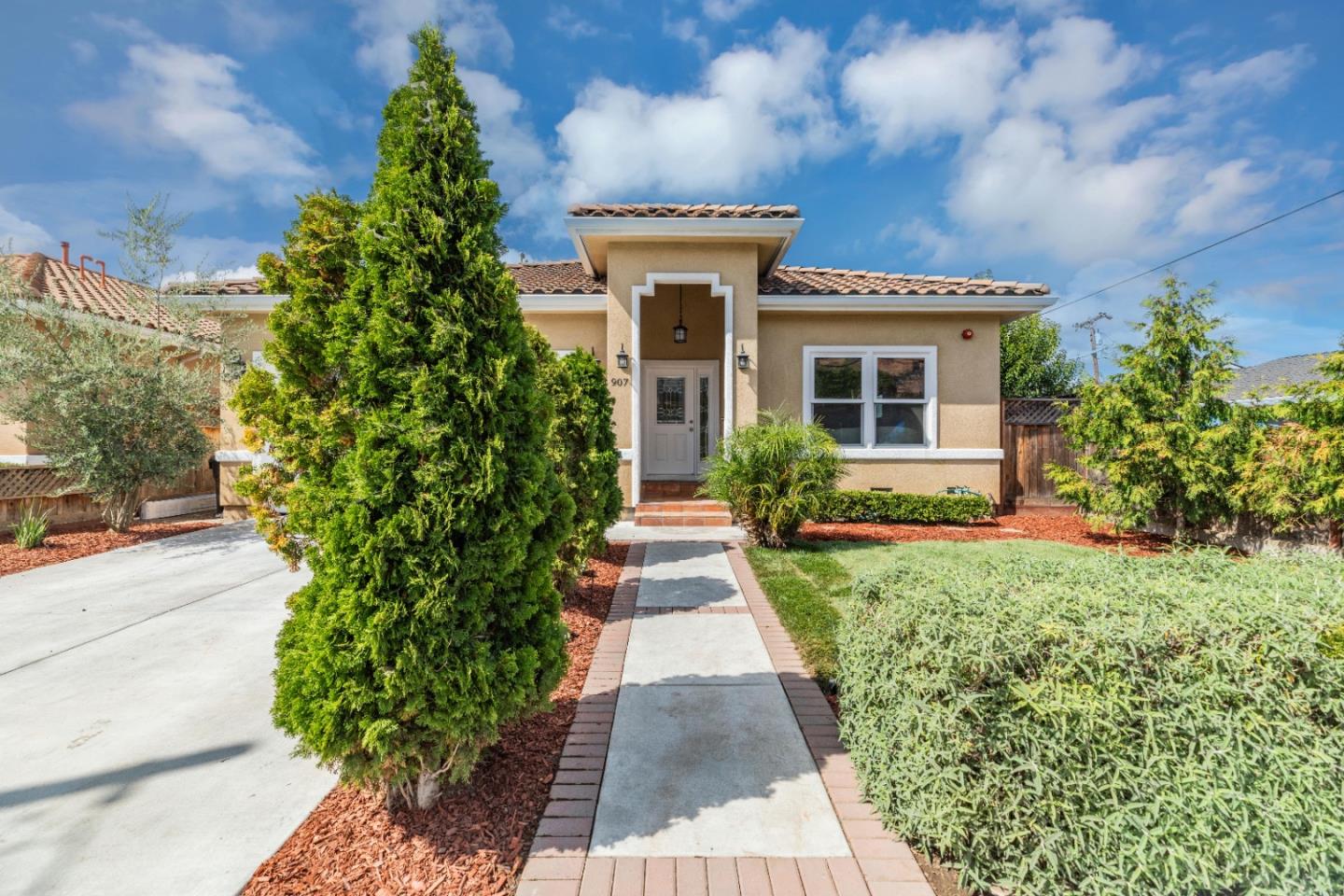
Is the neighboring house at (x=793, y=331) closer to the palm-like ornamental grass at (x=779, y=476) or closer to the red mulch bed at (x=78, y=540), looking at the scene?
the red mulch bed at (x=78, y=540)

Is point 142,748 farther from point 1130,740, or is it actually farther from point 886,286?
point 886,286

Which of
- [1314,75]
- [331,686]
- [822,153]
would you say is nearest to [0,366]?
Answer: [331,686]

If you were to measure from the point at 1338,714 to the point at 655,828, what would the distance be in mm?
2476

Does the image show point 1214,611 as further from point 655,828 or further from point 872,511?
point 872,511

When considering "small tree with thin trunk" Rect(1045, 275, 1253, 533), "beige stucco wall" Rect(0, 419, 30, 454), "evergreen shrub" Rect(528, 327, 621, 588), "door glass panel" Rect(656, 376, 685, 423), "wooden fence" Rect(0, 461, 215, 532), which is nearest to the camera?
"evergreen shrub" Rect(528, 327, 621, 588)

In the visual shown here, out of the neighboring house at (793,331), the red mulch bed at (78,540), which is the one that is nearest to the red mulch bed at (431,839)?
the neighboring house at (793,331)

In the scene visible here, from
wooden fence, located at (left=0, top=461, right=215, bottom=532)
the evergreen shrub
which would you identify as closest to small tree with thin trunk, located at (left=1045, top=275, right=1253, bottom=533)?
the evergreen shrub

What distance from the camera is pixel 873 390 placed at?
35.3 ft

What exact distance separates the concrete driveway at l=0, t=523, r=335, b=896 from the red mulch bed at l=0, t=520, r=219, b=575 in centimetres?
207

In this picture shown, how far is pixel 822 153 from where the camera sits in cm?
1466

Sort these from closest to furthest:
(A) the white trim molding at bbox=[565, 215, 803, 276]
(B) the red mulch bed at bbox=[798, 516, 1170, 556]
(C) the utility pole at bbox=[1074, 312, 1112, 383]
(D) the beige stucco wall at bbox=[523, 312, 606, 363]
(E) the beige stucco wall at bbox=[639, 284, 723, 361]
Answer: (B) the red mulch bed at bbox=[798, 516, 1170, 556] → (A) the white trim molding at bbox=[565, 215, 803, 276] → (D) the beige stucco wall at bbox=[523, 312, 606, 363] → (E) the beige stucco wall at bbox=[639, 284, 723, 361] → (C) the utility pole at bbox=[1074, 312, 1112, 383]

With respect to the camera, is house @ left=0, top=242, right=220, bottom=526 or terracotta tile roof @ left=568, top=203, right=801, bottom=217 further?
terracotta tile roof @ left=568, top=203, right=801, bottom=217

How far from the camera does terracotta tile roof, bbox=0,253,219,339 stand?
930 centimetres

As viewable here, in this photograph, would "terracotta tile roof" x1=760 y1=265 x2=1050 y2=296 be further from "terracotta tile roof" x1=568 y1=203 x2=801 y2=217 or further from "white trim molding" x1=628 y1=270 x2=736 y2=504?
"terracotta tile roof" x1=568 y1=203 x2=801 y2=217
